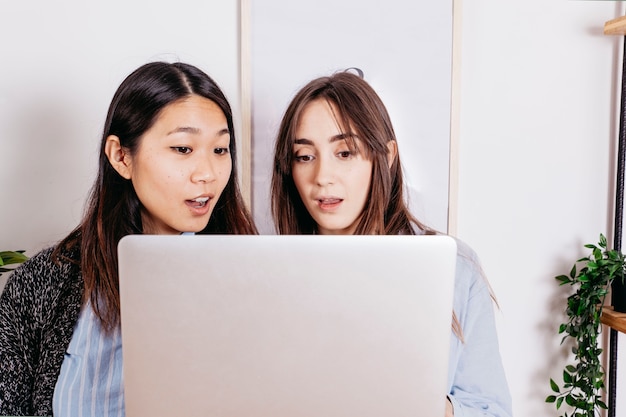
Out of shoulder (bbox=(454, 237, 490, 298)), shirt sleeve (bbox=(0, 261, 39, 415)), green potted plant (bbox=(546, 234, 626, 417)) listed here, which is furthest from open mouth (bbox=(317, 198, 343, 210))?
green potted plant (bbox=(546, 234, 626, 417))

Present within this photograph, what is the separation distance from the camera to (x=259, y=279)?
0.61 metres

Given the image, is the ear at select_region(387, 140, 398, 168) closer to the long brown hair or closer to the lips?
the long brown hair

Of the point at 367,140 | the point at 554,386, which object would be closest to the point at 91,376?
the point at 367,140

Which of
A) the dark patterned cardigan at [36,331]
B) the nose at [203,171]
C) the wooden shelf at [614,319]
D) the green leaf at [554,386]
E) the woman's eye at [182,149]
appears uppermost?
the woman's eye at [182,149]

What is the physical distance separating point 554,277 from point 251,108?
3.58 feet

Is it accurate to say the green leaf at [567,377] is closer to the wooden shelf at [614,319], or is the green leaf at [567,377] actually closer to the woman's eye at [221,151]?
the wooden shelf at [614,319]

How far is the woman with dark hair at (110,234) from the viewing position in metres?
1.02

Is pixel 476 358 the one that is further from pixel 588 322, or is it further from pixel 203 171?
pixel 588 322

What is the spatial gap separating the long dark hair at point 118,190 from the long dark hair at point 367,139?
0.50 feet

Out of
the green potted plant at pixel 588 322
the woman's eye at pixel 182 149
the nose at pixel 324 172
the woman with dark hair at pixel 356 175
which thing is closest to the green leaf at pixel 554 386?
the green potted plant at pixel 588 322

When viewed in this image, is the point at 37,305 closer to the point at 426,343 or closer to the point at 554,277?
the point at 426,343

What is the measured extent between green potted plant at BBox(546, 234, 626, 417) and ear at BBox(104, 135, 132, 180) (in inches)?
51.6

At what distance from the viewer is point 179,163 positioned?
42.6 inches

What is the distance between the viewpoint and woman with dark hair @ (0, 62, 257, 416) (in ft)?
3.34
